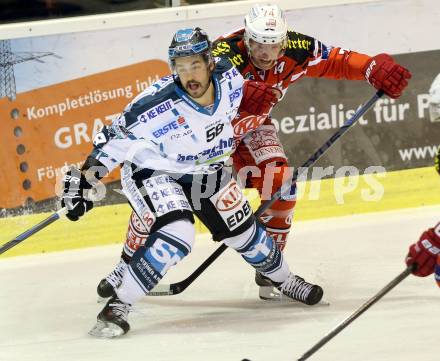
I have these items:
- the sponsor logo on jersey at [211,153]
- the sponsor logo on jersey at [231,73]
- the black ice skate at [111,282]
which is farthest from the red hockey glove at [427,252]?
the black ice skate at [111,282]

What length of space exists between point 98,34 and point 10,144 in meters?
0.68

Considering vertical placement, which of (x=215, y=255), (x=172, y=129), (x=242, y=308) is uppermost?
(x=172, y=129)

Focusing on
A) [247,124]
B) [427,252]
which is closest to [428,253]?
[427,252]

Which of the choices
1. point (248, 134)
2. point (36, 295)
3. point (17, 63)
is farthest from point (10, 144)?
point (248, 134)

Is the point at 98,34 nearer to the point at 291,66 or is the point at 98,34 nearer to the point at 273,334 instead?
the point at 291,66

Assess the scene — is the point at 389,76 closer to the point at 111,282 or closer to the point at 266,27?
the point at 266,27

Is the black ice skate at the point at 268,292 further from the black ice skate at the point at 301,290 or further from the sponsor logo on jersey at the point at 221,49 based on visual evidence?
the sponsor logo on jersey at the point at 221,49

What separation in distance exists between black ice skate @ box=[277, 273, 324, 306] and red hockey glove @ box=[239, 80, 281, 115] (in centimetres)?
71

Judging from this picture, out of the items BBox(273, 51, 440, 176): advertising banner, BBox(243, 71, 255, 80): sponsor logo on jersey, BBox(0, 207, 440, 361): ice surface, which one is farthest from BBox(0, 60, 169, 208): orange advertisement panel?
BBox(243, 71, 255, 80): sponsor logo on jersey

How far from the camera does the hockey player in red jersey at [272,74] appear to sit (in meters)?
4.57

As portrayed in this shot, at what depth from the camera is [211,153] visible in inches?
170

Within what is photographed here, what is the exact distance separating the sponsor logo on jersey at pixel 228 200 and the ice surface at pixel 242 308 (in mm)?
476

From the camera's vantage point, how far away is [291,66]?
15.5ft

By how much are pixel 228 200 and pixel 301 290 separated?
21.1 inches
